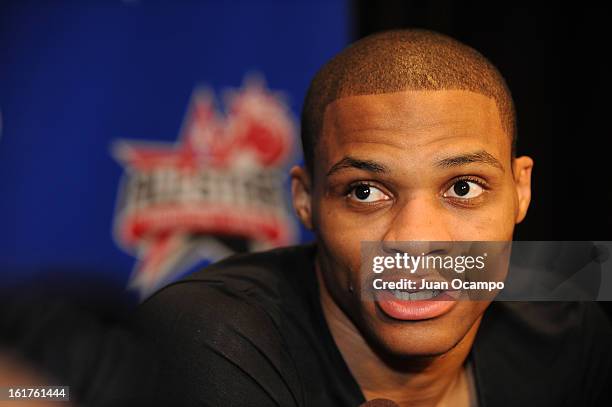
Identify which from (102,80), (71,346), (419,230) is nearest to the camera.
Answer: (71,346)

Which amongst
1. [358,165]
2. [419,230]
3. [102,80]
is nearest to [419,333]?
[419,230]

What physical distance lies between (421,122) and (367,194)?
128mm

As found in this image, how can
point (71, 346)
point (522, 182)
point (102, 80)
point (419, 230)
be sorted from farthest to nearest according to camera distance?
1. point (102, 80)
2. point (522, 182)
3. point (419, 230)
4. point (71, 346)

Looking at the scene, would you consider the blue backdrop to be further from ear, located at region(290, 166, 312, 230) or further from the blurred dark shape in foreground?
the blurred dark shape in foreground

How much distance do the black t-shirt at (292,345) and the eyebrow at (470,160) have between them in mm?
328

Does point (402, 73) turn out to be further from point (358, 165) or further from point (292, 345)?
point (292, 345)

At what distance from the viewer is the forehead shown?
101cm

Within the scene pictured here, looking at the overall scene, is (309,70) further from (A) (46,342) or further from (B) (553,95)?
(A) (46,342)

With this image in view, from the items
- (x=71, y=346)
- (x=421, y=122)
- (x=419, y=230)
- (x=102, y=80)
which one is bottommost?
(x=71, y=346)

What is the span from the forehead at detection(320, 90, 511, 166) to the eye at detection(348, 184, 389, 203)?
0.06 meters

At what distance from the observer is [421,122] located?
1020mm

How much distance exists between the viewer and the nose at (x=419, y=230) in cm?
95

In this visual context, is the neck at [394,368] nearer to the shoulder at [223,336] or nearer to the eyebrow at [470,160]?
the shoulder at [223,336]

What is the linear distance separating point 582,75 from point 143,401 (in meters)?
1.41
